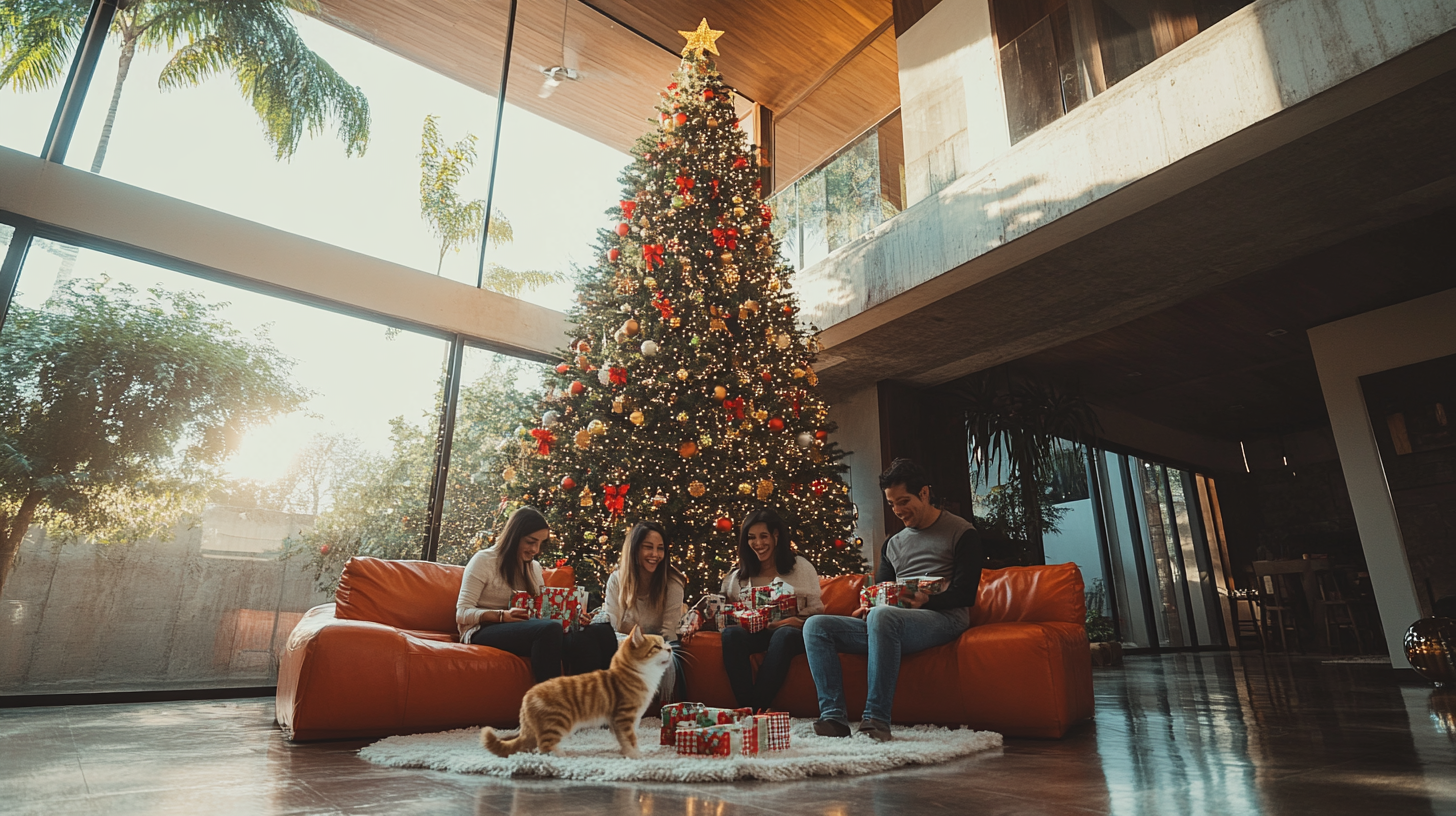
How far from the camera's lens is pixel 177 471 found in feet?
14.4

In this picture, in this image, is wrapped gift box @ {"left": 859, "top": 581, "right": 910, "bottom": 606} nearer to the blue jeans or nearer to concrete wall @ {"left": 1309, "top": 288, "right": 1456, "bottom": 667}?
the blue jeans

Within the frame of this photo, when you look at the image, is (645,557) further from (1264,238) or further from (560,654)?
(1264,238)

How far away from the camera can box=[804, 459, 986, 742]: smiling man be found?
2.46 meters

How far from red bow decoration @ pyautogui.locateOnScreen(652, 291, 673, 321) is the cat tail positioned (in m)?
3.02

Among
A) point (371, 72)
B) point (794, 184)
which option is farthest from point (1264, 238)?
point (371, 72)

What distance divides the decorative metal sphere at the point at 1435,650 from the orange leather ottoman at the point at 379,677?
4.99m

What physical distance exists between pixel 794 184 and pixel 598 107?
2261mm

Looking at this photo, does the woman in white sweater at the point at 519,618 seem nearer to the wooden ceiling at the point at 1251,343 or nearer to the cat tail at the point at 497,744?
the cat tail at the point at 497,744

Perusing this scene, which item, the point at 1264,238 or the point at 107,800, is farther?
the point at 1264,238

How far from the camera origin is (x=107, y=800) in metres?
1.48

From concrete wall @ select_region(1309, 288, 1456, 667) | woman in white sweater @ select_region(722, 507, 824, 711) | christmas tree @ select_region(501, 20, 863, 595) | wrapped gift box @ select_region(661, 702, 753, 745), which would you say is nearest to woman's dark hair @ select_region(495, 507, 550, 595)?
woman in white sweater @ select_region(722, 507, 824, 711)

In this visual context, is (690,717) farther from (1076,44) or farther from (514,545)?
(1076,44)

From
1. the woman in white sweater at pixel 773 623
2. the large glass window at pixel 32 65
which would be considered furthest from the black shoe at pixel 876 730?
the large glass window at pixel 32 65

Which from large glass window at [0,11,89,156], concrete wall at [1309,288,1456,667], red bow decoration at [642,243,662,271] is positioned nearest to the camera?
large glass window at [0,11,89,156]
